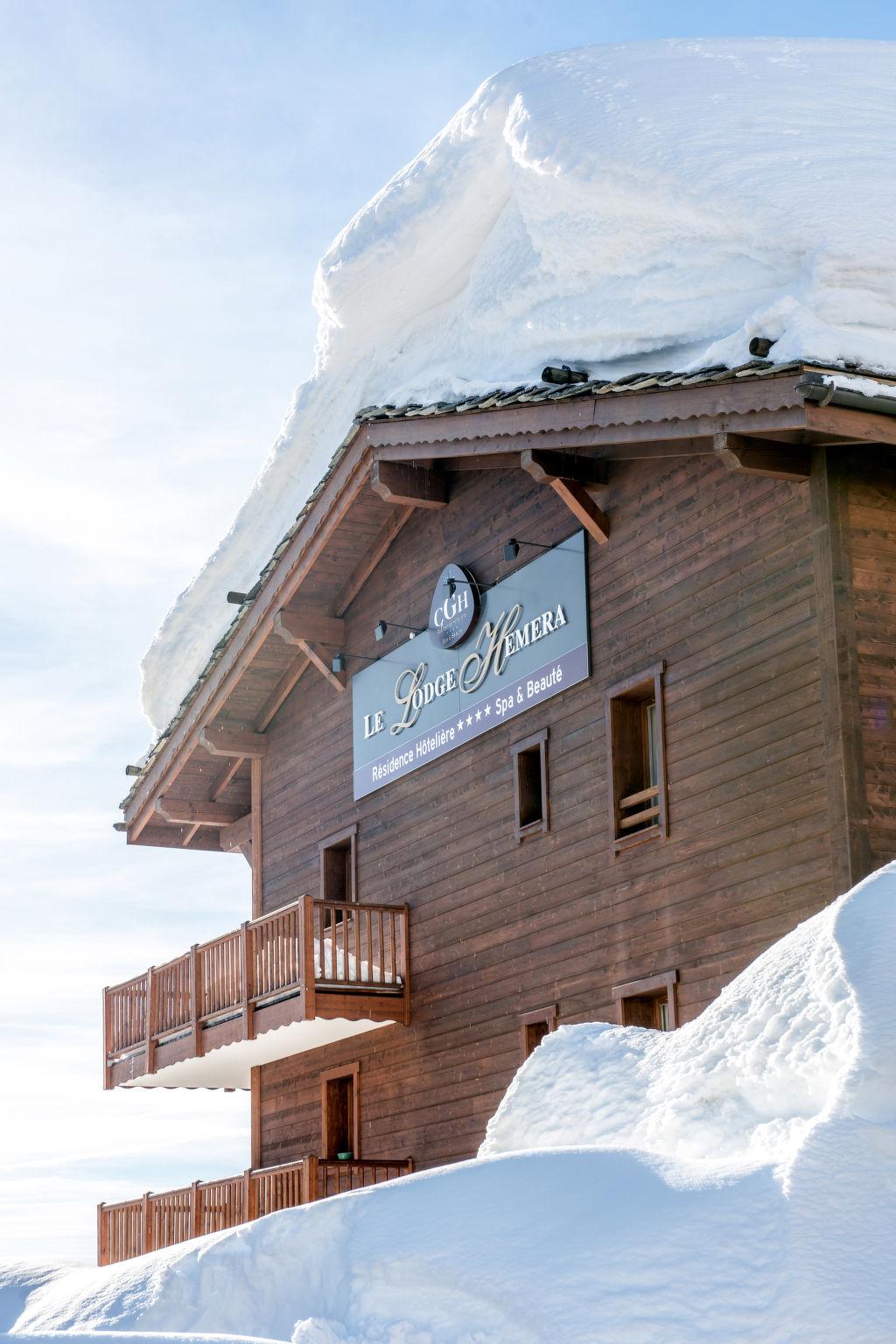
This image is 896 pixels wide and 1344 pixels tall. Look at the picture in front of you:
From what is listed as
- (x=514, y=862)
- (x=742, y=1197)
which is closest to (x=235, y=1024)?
(x=514, y=862)

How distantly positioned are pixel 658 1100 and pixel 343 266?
21902mm

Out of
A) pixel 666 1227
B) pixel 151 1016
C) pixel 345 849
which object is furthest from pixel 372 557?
pixel 666 1227

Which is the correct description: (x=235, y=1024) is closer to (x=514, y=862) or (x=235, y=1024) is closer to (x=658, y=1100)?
(x=514, y=862)

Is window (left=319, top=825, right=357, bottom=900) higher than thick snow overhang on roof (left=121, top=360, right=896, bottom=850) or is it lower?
lower

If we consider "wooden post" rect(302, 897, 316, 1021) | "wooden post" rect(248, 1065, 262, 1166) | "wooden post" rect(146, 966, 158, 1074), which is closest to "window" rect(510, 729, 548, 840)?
"wooden post" rect(302, 897, 316, 1021)

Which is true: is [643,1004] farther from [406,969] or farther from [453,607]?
[453,607]

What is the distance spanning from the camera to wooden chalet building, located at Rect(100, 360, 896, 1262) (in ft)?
41.8

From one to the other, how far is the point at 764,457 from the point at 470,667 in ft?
16.6

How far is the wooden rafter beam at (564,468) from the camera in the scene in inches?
594

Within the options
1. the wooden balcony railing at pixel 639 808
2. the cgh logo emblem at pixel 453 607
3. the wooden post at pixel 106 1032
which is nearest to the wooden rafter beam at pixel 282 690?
the cgh logo emblem at pixel 453 607

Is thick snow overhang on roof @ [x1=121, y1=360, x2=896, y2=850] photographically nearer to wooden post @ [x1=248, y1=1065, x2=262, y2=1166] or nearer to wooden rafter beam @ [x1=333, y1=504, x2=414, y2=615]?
wooden rafter beam @ [x1=333, y1=504, x2=414, y2=615]

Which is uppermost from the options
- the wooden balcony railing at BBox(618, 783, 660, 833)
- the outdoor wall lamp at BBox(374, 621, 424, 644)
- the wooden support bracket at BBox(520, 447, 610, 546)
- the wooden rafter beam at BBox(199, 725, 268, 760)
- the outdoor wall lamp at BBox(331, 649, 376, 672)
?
the wooden support bracket at BBox(520, 447, 610, 546)

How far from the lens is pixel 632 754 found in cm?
1491

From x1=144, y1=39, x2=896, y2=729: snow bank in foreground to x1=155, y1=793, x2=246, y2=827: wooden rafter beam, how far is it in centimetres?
613
